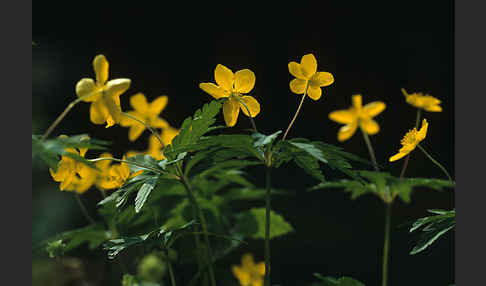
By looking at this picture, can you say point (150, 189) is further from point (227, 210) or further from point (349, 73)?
point (349, 73)

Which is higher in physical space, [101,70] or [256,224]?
[101,70]

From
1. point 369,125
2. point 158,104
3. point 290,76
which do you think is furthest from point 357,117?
point 290,76

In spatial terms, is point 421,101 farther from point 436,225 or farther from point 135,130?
point 135,130

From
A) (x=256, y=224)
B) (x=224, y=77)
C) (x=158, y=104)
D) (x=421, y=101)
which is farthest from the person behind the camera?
(x=256, y=224)

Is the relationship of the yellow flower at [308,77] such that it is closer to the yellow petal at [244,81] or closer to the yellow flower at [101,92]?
the yellow petal at [244,81]

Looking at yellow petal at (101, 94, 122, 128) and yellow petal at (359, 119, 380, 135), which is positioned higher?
yellow petal at (101, 94, 122, 128)

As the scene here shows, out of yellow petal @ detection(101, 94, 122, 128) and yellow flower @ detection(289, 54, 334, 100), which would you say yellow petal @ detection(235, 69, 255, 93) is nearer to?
yellow flower @ detection(289, 54, 334, 100)

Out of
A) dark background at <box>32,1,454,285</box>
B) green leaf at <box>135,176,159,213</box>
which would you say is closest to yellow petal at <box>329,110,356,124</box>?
green leaf at <box>135,176,159,213</box>
